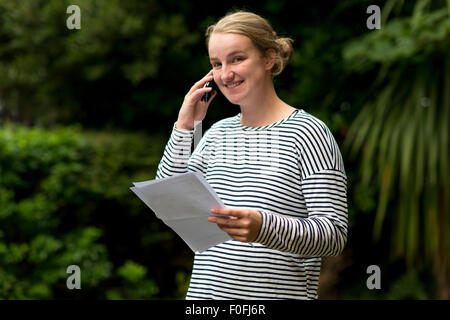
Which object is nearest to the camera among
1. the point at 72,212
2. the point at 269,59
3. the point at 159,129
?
the point at 269,59

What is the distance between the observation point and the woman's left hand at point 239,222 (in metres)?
1.36

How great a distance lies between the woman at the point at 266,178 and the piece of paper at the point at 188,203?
0.35 feet

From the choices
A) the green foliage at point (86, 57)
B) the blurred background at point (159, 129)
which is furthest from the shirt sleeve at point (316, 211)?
the green foliage at point (86, 57)

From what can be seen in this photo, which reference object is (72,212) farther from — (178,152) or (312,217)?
(312,217)

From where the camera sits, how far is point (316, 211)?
4.93 ft

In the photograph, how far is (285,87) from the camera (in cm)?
527

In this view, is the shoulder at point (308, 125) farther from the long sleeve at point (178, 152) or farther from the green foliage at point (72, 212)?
the green foliage at point (72, 212)

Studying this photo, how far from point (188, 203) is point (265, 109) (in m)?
0.39

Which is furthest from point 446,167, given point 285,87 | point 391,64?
point 285,87

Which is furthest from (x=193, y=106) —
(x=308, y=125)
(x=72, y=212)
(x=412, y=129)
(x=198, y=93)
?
(x=72, y=212)

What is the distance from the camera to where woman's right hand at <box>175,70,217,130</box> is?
1.74m

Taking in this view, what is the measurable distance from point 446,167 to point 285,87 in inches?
64.6

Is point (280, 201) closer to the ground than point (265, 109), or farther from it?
closer to the ground
